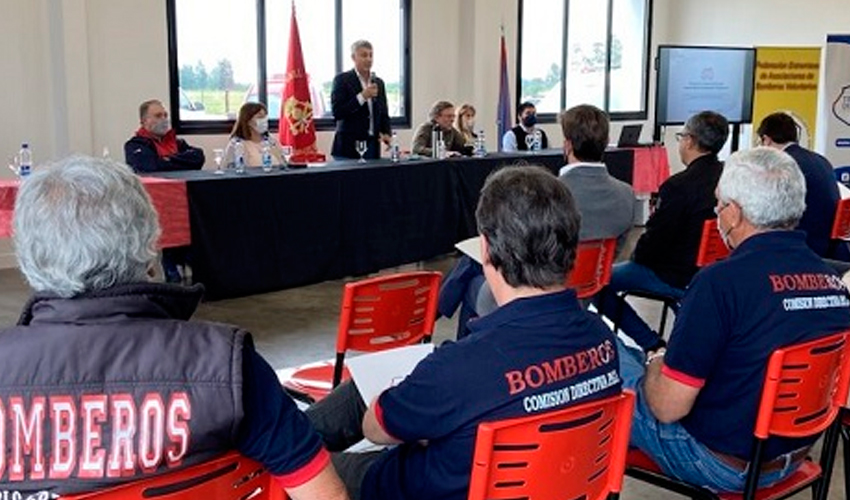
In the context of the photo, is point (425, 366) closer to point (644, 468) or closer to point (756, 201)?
point (644, 468)

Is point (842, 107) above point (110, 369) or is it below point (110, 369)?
above

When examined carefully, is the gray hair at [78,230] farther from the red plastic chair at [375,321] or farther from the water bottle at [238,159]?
the water bottle at [238,159]

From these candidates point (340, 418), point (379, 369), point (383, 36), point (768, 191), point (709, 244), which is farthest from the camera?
point (383, 36)

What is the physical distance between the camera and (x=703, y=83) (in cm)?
929

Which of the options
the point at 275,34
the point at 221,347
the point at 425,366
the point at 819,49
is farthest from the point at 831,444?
the point at 819,49

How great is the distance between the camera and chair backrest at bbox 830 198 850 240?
4.26 m

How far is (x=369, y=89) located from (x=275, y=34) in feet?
5.73

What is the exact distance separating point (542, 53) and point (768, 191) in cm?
857

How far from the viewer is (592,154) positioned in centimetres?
364

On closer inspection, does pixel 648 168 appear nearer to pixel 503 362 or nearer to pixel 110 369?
pixel 503 362

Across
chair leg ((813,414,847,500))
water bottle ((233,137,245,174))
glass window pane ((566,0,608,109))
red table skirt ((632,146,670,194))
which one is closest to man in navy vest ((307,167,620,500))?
chair leg ((813,414,847,500))

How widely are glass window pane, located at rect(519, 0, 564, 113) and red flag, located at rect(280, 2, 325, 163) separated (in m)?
3.61

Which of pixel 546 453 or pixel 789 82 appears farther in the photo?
pixel 789 82

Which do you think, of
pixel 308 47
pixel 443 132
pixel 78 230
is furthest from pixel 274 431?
pixel 308 47
